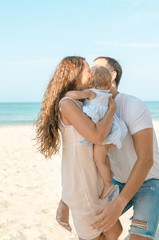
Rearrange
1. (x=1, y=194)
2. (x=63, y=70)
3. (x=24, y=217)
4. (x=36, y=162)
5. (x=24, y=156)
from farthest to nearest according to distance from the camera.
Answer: (x=24, y=156) → (x=36, y=162) → (x=1, y=194) → (x=24, y=217) → (x=63, y=70)

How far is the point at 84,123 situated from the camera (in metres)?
2.15

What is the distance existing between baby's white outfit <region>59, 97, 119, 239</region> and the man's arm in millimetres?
94

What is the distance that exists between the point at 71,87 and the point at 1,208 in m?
3.43

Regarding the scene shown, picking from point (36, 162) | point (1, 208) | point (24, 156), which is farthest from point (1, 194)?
point (24, 156)

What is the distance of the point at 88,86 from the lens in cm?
257

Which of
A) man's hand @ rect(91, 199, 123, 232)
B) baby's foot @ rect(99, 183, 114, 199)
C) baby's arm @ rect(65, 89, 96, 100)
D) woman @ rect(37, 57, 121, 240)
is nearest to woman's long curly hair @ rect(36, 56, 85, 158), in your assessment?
woman @ rect(37, 57, 121, 240)

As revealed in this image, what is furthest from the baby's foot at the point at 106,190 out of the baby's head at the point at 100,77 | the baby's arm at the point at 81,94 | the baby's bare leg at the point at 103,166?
the baby's head at the point at 100,77

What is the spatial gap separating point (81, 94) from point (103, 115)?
0.81 ft

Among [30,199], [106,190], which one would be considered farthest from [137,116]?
[30,199]

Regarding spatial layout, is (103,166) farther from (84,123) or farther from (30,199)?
(30,199)

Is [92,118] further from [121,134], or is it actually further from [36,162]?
[36,162]

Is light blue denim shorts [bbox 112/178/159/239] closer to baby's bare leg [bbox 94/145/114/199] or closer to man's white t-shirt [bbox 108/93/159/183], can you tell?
man's white t-shirt [bbox 108/93/159/183]

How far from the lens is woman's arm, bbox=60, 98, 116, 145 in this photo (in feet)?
7.06

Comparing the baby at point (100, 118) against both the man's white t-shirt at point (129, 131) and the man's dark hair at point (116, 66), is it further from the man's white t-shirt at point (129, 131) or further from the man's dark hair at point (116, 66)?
the man's dark hair at point (116, 66)
